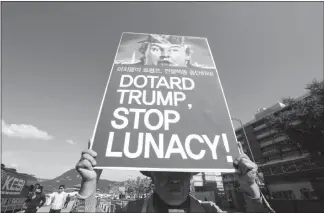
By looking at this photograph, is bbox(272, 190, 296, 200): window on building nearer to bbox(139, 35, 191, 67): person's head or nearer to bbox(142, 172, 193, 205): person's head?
bbox(142, 172, 193, 205): person's head

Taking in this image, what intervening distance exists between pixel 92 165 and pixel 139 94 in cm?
127

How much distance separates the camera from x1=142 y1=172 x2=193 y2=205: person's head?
2391 millimetres

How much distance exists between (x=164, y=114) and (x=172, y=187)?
3.77ft

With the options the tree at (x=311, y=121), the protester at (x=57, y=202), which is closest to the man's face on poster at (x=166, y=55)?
the protester at (x=57, y=202)

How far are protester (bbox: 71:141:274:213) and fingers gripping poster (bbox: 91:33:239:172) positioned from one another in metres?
0.14

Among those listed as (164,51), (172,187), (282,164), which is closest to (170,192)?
(172,187)

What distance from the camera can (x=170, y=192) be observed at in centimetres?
239

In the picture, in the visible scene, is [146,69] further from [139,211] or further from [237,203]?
[237,203]

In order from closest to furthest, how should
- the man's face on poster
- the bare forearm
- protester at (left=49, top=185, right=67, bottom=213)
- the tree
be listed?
the bare forearm < the man's face on poster < protester at (left=49, top=185, right=67, bottom=213) < the tree

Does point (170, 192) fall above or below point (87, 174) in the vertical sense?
below

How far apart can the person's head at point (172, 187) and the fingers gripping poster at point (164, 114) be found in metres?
0.59

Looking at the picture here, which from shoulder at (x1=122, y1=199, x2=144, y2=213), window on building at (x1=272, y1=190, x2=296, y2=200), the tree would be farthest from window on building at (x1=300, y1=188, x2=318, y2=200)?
shoulder at (x1=122, y1=199, x2=144, y2=213)

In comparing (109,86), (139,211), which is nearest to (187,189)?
(139,211)

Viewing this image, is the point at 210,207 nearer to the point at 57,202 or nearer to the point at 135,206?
the point at 135,206
